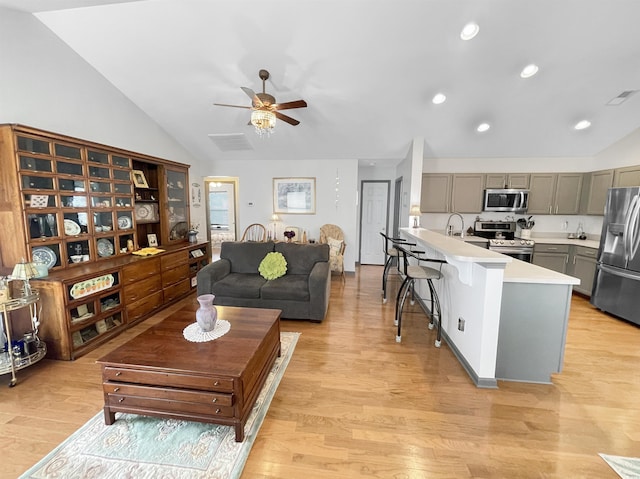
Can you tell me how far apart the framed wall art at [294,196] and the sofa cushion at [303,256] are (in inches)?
68.3

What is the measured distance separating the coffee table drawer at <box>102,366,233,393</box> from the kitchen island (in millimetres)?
1846

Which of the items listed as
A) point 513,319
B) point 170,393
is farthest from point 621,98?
point 170,393

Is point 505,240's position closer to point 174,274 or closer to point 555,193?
point 555,193

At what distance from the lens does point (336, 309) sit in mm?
3756

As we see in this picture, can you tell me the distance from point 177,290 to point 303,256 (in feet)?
6.29

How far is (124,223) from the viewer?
11.7 feet

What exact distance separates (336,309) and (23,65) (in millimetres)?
4030

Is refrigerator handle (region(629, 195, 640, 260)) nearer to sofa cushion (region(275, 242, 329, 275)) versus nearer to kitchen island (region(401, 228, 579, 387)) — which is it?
kitchen island (region(401, 228, 579, 387))

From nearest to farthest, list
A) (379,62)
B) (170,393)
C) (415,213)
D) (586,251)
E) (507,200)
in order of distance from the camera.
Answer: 1. (170,393)
2. (379,62)
3. (586,251)
4. (415,213)
5. (507,200)

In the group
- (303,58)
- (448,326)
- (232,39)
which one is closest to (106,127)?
(232,39)

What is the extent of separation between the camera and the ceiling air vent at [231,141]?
4609mm

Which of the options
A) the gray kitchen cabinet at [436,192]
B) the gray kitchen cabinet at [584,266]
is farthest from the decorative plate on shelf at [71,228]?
the gray kitchen cabinet at [584,266]

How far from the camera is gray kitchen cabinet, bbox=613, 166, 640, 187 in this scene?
3.82 meters

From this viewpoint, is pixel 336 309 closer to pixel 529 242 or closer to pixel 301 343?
pixel 301 343
